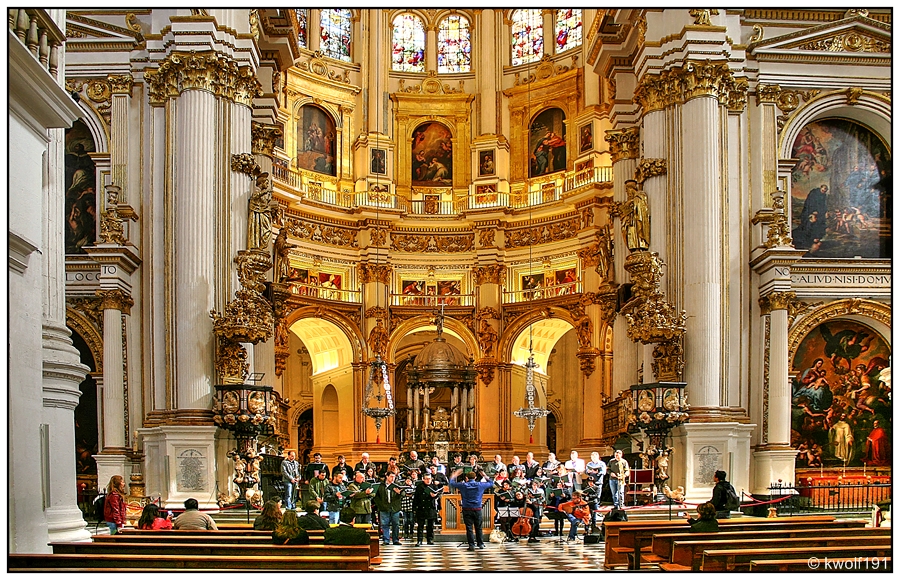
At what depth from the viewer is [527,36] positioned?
141 feet

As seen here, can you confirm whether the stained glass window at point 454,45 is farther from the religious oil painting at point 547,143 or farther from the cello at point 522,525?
the cello at point 522,525

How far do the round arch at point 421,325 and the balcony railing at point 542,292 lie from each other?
1.75 metres

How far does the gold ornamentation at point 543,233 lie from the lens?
39.3 metres

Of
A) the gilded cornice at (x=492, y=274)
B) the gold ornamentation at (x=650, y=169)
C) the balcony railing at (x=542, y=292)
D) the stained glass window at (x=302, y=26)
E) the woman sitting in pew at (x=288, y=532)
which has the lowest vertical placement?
the woman sitting in pew at (x=288, y=532)

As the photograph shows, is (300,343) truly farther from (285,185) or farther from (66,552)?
(66,552)

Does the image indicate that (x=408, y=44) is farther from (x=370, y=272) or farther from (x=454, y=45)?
(x=370, y=272)

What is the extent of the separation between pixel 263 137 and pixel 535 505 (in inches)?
536

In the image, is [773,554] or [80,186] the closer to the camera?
[773,554]

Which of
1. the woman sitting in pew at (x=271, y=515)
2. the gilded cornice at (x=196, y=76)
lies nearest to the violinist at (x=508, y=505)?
the woman sitting in pew at (x=271, y=515)

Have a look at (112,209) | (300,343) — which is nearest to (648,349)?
(112,209)

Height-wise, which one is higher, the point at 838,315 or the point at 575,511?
the point at 838,315

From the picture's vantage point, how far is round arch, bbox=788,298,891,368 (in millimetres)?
26531

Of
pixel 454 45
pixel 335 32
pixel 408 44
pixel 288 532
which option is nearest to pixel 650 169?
pixel 288 532

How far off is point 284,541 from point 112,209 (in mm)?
14267
